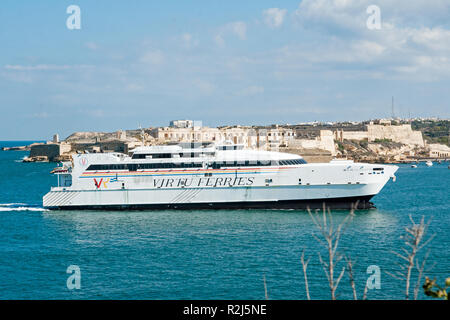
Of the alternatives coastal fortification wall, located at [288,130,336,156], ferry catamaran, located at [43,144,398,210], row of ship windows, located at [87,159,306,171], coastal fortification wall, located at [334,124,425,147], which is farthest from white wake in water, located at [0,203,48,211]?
coastal fortification wall, located at [334,124,425,147]

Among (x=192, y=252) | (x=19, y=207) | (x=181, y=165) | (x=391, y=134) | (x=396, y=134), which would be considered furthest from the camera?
(x=391, y=134)

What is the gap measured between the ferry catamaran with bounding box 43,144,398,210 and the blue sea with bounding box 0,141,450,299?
0.89 m

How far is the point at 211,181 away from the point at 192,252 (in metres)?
10.8

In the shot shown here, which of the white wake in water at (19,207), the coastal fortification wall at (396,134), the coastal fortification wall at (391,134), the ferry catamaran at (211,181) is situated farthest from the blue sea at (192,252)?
the coastal fortification wall at (396,134)

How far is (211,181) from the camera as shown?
31125mm

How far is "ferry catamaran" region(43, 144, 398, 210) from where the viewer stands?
3027 centimetres

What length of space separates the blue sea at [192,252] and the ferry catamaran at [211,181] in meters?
0.89

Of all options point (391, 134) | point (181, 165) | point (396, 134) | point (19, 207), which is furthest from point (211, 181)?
point (396, 134)

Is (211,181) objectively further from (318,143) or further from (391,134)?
(391,134)

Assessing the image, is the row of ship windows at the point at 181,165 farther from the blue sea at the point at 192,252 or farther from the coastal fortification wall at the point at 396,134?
the coastal fortification wall at the point at 396,134

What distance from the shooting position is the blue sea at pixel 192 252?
16125 millimetres
